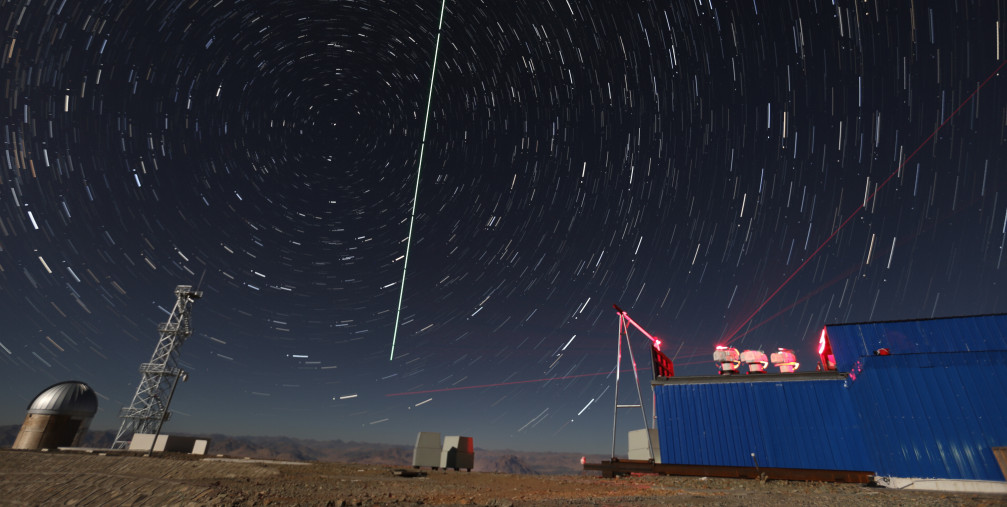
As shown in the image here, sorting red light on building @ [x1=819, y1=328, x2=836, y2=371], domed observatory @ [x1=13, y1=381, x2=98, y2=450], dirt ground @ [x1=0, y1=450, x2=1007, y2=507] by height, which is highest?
red light on building @ [x1=819, y1=328, x2=836, y2=371]

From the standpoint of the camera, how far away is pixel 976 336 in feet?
57.3

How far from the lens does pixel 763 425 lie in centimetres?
1877

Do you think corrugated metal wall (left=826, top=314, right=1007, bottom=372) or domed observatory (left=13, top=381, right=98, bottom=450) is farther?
domed observatory (left=13, top=381, right=98, bottom=450)

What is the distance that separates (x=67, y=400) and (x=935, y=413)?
65662 millimetres

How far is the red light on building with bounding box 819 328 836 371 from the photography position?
19978mm

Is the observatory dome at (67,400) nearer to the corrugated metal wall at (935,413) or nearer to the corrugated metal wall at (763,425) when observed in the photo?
the corrugated metal wall at (763,425)

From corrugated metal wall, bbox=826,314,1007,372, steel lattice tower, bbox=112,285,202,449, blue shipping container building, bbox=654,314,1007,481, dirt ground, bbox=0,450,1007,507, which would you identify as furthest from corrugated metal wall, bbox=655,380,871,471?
steel lattice tower, bbox=112,285,202,449

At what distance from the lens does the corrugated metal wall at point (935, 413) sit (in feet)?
50.9

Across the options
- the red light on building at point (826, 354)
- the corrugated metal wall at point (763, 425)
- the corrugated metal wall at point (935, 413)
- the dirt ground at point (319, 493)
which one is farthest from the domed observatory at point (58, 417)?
the corrugated metal wall at point (935, 413)

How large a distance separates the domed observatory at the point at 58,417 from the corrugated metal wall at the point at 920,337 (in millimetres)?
62082

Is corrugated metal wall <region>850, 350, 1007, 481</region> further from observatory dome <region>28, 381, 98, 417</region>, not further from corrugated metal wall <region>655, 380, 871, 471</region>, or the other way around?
observatory dome <region>28, 381, 98, 417</region>

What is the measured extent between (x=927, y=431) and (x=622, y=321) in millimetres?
12995

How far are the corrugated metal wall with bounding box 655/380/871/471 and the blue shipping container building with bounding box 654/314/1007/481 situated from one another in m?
0.04

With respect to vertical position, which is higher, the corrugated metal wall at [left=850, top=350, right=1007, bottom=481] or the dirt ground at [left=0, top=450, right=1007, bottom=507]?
the corrugated metal wall at [left=850, top=350, right=1007, bottom=481]
